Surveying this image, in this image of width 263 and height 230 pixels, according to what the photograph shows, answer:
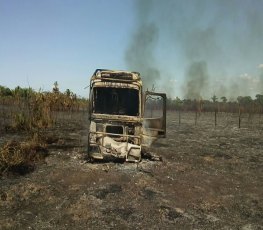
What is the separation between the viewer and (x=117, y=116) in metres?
11.5

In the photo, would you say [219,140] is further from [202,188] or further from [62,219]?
[62,219]

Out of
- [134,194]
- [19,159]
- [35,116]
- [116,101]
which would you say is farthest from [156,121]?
[35,116]

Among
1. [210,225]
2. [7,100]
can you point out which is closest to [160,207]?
[210,225]

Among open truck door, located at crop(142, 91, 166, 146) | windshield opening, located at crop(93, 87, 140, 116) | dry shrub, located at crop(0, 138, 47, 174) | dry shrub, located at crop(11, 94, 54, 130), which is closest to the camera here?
dry shrub, located at crop(0, 138, 47, 174)

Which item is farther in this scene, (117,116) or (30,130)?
(30,130)

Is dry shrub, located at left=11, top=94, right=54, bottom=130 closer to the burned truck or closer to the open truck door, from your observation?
the burned truck

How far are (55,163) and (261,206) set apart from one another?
6766 mm

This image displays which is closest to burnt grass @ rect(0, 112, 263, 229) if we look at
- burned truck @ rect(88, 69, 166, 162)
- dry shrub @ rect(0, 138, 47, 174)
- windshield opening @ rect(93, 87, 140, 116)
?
dry shrub @ rect(0, 138, 47, 174)

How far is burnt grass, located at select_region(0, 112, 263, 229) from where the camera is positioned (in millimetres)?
6906

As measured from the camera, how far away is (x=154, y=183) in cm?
964

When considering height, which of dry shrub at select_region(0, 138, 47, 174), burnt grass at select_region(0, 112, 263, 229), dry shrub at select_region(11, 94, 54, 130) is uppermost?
dry shrub at select_region(11, 94, 54, 130)

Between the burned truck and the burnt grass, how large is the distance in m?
0.51

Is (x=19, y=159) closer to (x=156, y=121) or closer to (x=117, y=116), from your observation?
(x=117, y=116)

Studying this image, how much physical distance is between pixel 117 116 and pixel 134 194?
Result: 358cm
